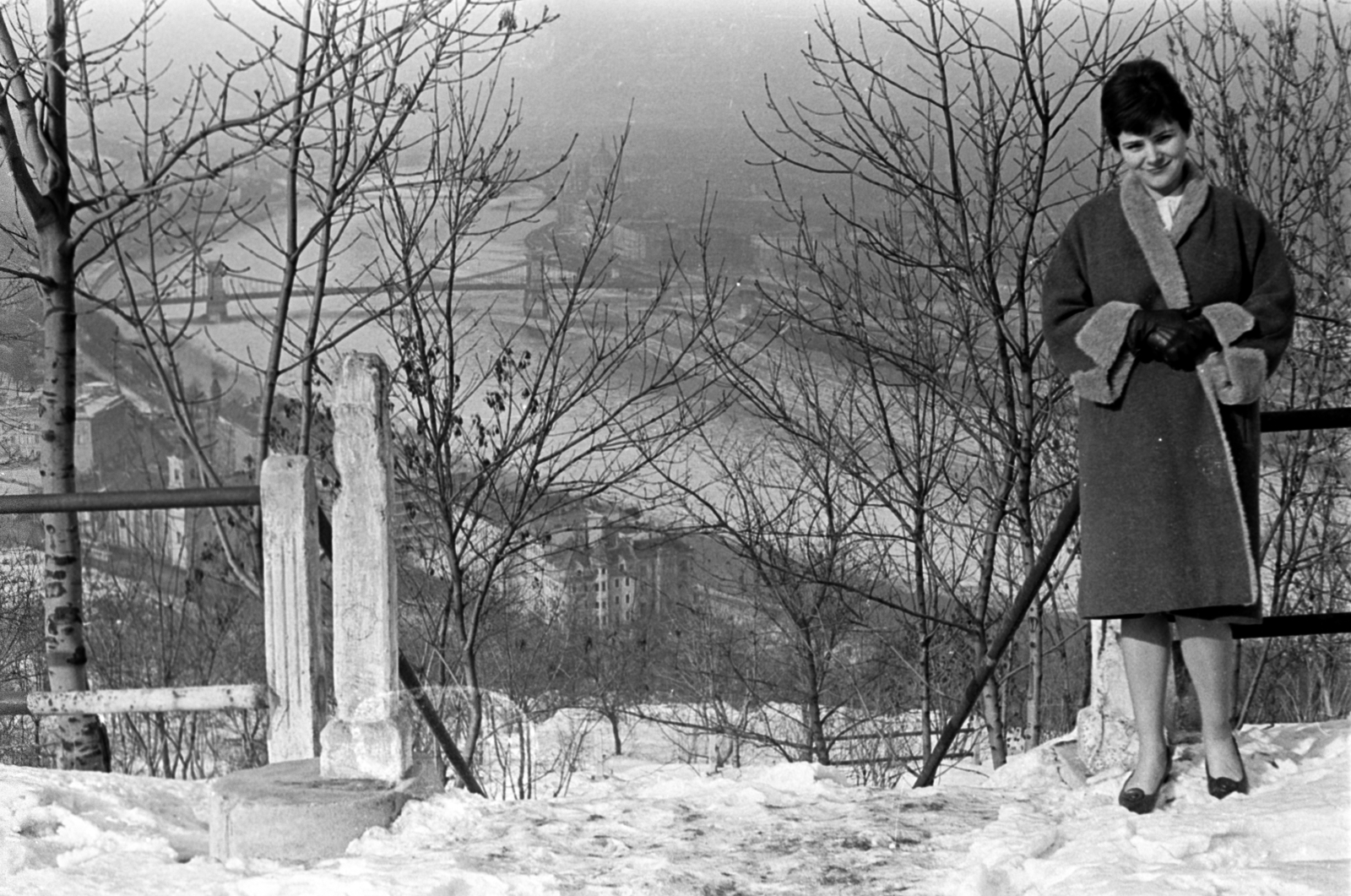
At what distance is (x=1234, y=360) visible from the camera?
3.09 metres

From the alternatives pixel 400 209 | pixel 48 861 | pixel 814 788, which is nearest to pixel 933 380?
pixel 400 209

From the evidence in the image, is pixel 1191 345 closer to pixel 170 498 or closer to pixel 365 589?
pixel 365 589

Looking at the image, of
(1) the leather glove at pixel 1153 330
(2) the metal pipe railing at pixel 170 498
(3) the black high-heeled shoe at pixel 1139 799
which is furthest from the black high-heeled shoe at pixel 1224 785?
(2) the metal pipe railing at pixel 170 498

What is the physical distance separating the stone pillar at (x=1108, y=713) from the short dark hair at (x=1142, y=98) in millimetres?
1361

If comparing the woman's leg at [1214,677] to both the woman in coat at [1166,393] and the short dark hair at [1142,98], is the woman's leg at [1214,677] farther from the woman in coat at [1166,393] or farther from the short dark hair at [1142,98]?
the short dark hair at [1142,98]

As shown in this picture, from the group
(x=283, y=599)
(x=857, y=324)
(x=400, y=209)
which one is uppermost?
(x=400, y=209)

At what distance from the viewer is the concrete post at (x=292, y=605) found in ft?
11.9

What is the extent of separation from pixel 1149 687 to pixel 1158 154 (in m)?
1.28

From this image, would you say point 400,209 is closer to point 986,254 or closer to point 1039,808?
point 986,254

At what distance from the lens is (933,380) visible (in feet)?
28.8

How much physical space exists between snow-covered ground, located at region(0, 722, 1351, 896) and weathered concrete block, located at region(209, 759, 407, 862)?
1.9 inches

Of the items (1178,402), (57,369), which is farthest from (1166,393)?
(57,369)

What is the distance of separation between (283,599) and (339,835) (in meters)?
0.68

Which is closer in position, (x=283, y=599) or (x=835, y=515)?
(x=283, y=599)
